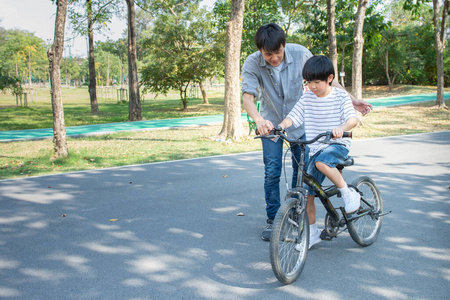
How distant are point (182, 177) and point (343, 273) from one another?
423cm

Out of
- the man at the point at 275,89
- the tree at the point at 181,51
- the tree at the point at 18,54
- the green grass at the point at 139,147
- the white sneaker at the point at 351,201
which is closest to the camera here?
the white sneaker at the point at 351,201

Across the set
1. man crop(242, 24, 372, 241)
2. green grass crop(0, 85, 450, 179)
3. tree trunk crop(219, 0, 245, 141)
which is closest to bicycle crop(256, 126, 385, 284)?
man crop(242, 24, 372, 241)

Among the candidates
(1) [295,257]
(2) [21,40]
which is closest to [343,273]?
(1) [295,257]

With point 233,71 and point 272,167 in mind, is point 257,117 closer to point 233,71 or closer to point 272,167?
point 272,167

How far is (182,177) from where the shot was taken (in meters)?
7.34

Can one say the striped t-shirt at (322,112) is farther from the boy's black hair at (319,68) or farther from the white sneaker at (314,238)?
the white sneaker at (314,238)

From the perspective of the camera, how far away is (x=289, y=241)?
3.39 metres

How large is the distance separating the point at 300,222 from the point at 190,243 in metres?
1.33

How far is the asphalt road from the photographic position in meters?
3.33

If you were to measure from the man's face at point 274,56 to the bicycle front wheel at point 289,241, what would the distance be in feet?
4.48

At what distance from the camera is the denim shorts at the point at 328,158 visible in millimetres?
3529

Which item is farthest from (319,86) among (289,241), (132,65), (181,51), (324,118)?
(181,51)

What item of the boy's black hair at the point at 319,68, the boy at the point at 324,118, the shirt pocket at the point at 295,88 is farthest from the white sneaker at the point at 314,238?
the boy's black hair at the point at 319,68

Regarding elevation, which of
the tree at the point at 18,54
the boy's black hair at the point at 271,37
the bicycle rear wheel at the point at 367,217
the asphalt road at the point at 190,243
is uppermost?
the tree at the point at 18,54
